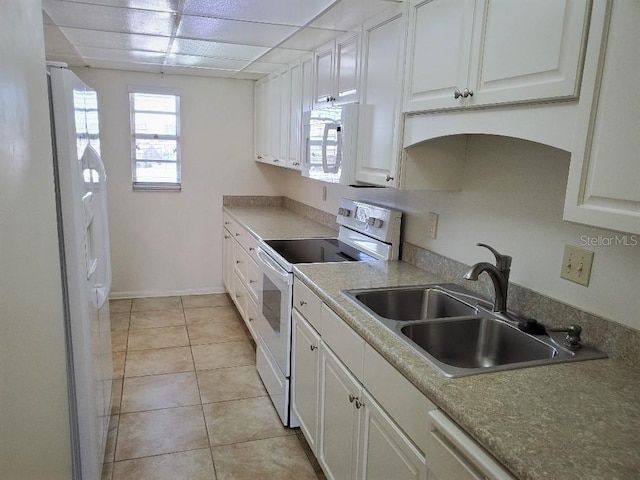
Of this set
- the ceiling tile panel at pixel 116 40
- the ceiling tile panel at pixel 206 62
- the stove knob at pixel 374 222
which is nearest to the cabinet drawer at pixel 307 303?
the stove knob at pixel 374 222

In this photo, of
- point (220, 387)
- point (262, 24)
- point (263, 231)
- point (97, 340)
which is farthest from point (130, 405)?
point (262, 24)

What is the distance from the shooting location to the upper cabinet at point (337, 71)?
8.40 feet

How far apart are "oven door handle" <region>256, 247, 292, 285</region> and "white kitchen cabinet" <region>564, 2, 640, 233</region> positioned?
159cm

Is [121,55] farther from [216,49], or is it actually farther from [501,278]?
[501,278]

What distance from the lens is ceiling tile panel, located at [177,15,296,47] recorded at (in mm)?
2678

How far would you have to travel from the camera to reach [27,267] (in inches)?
50.6

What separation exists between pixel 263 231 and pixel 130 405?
141 centimetres

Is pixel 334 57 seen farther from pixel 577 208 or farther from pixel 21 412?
pixel 21 412

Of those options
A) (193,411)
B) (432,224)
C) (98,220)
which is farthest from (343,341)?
(193,411)

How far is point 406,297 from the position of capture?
2152 mm

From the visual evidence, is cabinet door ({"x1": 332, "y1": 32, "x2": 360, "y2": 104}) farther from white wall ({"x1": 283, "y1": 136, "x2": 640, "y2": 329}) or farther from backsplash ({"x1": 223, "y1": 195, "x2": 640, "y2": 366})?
backsplash ({"x1": 223, "y1": 195, "x2": 640, "y2": 366})

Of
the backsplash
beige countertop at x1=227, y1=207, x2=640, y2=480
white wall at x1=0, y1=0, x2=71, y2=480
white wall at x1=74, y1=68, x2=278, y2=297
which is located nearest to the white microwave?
the backsplash

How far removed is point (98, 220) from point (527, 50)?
6.13 ft

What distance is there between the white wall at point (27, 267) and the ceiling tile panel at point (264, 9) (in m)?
1.05
